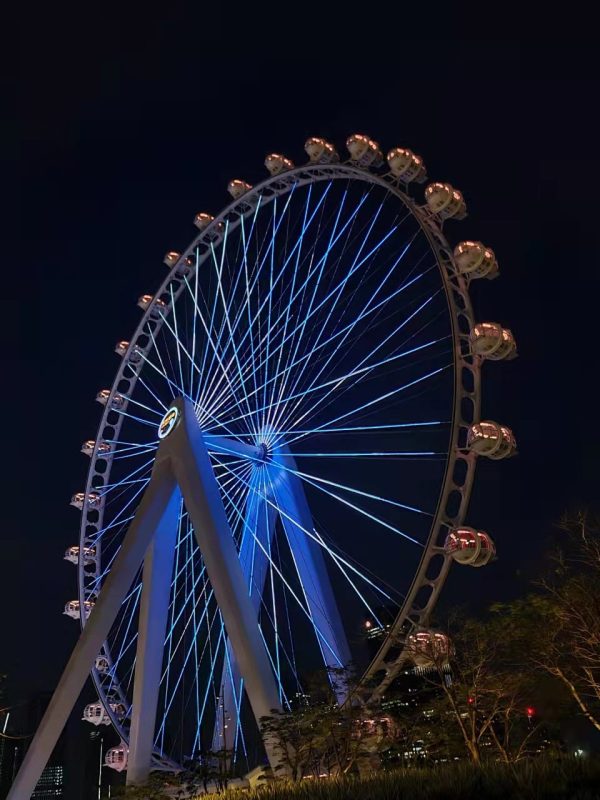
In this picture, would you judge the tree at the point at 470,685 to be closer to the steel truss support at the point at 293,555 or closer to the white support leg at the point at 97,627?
the steel truss support at the point at 293,555

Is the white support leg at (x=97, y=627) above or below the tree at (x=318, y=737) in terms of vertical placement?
above

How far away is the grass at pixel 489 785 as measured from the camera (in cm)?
561

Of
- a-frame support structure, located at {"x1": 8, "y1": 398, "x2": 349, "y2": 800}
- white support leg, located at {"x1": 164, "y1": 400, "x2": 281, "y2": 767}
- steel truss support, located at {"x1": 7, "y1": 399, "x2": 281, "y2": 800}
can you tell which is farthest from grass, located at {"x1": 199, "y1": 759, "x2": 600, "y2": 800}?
a-frame support structure, located at {"x1": 8, "y1": 398, "x2": 349, "y2": 800}

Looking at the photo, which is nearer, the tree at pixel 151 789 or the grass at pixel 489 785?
the grass at pixel 489 785

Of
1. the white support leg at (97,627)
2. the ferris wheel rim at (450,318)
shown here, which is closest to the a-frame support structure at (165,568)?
the white support leg at (97,627)

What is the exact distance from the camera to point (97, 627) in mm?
17469

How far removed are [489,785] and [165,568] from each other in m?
13.2

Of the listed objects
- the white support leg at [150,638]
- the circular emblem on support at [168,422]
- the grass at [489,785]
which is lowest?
the grass at [489,785]

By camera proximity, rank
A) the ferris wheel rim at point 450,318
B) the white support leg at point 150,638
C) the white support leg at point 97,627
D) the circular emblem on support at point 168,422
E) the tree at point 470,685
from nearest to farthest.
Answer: the ferris wheel rim at point 450,318 < the tree at point 470,685 < the white support leg at point 97,627 < the white support leg at point 150,638 < the circular emblem on support at point 168,422

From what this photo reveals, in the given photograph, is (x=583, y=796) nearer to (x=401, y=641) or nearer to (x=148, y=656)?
(x=401, y=641)

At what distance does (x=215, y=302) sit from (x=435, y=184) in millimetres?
5632

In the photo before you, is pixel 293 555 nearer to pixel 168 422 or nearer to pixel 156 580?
pixel 156 580

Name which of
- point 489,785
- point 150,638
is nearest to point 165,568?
point 150,638

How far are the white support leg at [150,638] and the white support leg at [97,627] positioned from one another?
360mm
